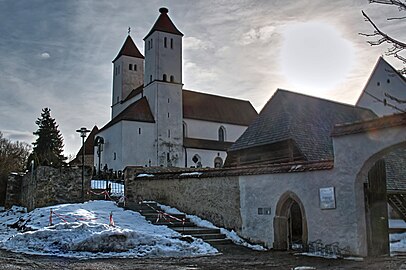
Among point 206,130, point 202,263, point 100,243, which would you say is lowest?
point 202,263

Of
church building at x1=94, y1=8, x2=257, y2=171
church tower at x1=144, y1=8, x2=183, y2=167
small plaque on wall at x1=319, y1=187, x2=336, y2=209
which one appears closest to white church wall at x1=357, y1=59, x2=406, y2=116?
church building at x1=94, y1=8, x2=257, y2=171

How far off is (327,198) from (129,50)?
A: 50616 millimetres

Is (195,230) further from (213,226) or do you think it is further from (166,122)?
(166,122)

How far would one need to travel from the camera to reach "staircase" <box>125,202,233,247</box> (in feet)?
51.8

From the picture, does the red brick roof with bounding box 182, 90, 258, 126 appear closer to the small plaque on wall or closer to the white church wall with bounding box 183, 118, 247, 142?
the white church wall with bounding box 183, 118, 247, 142

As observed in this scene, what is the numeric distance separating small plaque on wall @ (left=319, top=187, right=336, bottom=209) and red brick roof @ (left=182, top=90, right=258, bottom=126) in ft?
130

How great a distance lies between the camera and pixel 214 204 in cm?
1762

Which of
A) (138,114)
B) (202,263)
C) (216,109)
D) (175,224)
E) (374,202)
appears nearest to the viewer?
(202,263)

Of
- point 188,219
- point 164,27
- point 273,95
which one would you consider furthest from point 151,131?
point 188,219

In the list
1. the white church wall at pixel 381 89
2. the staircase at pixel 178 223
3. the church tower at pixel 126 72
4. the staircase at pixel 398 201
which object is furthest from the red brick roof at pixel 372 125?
the church tower at pixel 126 72

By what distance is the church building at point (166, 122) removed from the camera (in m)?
49.2

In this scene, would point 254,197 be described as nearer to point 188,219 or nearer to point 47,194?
point 188,219

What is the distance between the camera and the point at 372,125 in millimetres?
12781

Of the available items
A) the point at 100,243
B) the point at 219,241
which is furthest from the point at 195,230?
the point at 100,243
